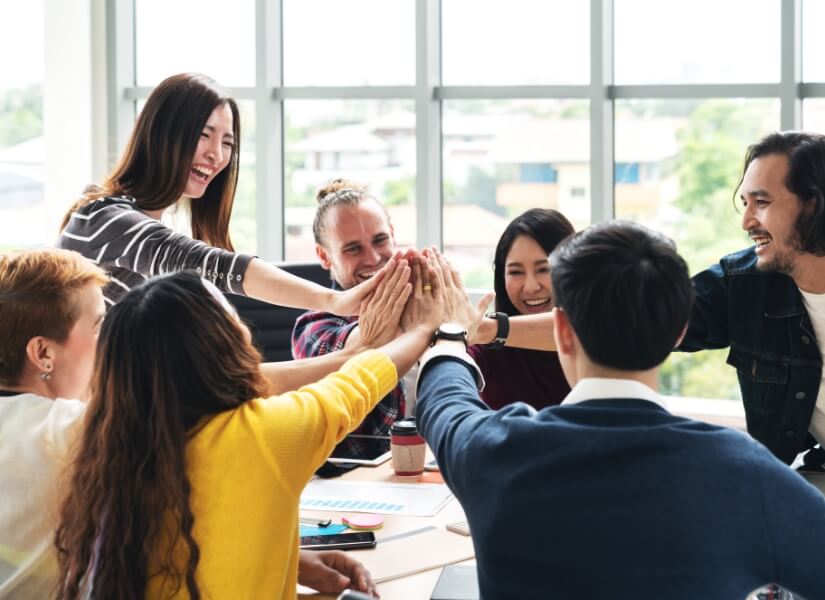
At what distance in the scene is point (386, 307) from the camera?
2.31 metres

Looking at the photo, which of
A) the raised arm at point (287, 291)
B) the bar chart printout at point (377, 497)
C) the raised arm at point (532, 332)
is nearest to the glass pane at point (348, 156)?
the raised arm at point (532, 332)

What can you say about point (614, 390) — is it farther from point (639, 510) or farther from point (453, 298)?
point (453, 298)

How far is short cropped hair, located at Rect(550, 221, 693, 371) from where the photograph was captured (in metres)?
1.32

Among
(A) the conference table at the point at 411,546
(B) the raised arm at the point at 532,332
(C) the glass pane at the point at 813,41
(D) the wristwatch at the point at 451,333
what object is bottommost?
(A) the conference table at the point at 411,546

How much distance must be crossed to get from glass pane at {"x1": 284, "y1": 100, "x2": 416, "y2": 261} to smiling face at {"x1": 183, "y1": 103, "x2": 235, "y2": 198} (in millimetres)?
2113

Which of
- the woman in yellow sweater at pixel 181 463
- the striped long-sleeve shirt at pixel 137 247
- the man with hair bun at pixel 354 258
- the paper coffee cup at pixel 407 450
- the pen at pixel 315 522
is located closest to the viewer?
the woman in yellow sweater at pixel 181 463

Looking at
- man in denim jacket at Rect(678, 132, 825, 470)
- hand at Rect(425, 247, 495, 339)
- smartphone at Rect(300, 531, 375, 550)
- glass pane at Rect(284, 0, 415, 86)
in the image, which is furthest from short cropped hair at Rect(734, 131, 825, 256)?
glass pane at Rect(284, 0, 415, 86)

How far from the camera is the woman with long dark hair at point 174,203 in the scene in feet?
8.30

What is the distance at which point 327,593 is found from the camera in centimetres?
177

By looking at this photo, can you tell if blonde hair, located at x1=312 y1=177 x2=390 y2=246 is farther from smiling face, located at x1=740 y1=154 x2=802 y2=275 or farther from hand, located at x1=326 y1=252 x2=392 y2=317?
smiling face, located at x1=740 y1=154 x2=802 y2=275

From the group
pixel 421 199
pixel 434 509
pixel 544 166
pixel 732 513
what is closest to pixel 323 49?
pixel 421 199

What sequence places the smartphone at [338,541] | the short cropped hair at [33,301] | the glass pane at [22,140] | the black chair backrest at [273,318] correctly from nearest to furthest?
1. the short cropped hair at [33,301]
2. the smartphone at [338,541]
3. the black chair backrest at [273,318]
4. the glass pane at [22,140]

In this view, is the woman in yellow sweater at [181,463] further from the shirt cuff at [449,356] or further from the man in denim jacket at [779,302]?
the man in denim jacket at [779,302]

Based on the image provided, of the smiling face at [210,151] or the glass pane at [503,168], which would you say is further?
the glass pane at [503,168]
